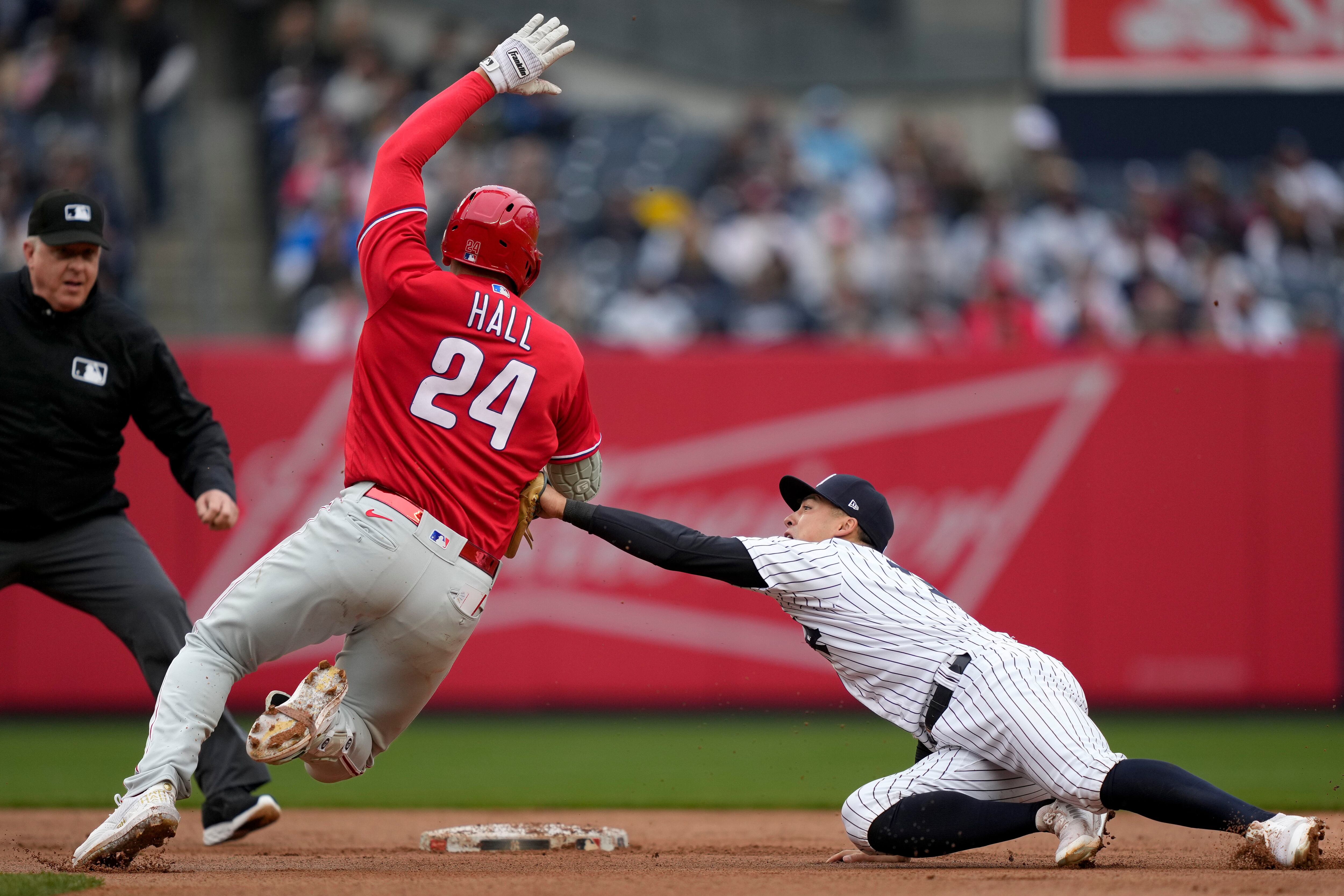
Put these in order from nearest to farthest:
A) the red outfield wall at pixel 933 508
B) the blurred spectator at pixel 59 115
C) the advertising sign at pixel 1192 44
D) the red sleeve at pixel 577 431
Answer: the red sleeve at pixel 577 431 < the red outfield wall at pixel 933 508 < the blurred spectator at pixel 59 115 < the advertising sign at pixel 1192 44

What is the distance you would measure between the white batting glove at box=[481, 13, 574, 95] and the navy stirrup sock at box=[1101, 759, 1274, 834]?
8.60ft

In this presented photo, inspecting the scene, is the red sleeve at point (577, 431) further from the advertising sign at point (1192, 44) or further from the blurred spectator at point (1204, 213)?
the advertising sign at point (1192, 44)

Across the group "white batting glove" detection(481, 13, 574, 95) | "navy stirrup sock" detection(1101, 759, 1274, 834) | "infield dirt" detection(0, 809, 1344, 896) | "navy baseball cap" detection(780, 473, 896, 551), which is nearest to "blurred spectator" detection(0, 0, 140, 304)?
"infield dirt" detection(0, 809, 1344, 896)

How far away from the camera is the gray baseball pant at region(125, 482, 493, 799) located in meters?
4.07

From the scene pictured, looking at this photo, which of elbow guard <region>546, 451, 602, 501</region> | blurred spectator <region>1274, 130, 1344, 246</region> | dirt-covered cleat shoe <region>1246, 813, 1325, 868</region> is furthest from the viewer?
blurred spectator <region>1274, 130, 1344, 246</region>

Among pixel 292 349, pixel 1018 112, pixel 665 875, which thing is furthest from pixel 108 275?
pixel 1018 112

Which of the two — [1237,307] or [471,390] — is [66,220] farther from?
[1237,307]

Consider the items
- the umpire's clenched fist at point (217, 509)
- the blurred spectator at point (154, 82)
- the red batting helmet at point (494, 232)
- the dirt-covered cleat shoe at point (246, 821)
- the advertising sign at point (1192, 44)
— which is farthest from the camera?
the advertising sign at point (1192, 44)

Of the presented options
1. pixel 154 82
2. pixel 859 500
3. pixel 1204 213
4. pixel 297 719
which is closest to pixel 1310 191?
pixel 1204 213

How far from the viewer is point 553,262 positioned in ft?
36.1

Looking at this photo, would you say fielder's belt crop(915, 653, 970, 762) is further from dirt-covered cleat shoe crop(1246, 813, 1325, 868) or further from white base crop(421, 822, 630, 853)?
white base crop(421, 822, 630, 853)

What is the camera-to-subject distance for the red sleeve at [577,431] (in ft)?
14.7

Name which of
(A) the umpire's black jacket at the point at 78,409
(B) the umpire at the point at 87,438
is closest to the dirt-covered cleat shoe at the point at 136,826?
(B) the umpire at the point at 87,438

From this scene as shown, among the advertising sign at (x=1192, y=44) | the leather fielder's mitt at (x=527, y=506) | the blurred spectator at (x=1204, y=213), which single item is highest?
the advertising sign at (x=1192, y=44)
